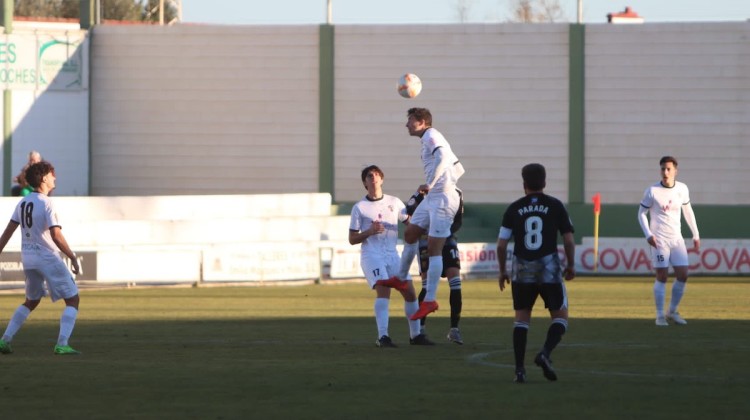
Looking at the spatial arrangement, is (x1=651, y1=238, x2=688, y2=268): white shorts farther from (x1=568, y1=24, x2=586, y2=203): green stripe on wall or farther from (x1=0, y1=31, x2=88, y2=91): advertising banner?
(x1=0, y1=31, x2=88, y2=91): advertising banner

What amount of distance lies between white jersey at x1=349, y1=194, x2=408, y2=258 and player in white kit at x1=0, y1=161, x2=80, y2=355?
10.0 feet

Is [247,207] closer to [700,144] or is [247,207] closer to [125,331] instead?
[700,144]

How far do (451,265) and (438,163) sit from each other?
146 cm

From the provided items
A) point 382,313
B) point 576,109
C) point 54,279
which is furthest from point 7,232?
point 576,109

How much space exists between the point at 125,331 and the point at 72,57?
29594 mm

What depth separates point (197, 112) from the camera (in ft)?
155

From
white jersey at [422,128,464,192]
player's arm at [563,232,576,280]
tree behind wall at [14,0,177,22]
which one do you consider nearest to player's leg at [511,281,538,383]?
player's arm at [563,232,576,280]

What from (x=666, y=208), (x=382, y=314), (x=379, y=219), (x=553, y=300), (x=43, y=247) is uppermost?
(x=666, y=208)

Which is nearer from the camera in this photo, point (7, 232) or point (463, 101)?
point (7, 232)

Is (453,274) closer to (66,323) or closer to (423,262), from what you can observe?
(423,262)

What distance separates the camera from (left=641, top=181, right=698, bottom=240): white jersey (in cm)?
1978

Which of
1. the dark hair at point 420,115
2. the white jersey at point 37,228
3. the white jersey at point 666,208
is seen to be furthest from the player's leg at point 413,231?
the white jersey at point 666,208

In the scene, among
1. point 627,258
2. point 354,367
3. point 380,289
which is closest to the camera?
point 354,367

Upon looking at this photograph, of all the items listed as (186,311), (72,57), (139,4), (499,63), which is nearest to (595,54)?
(499,63)
